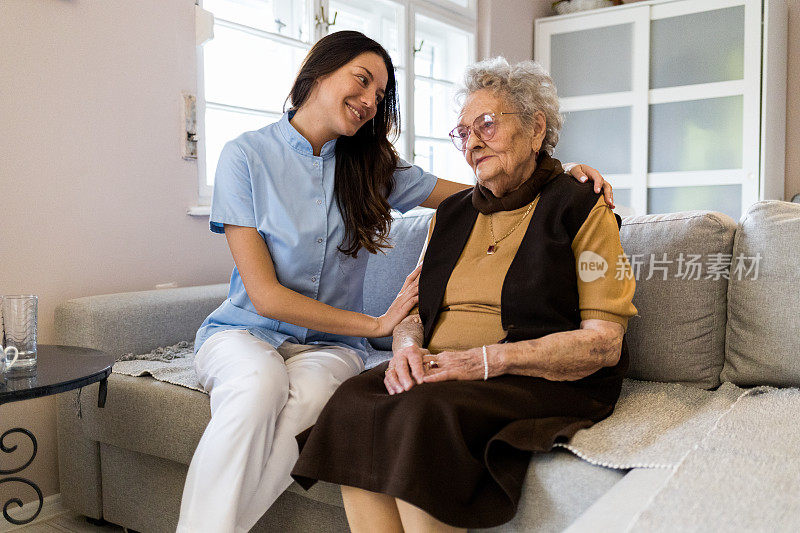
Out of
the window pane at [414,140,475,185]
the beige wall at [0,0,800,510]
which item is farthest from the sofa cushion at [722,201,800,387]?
the window pane at [414,140,475,185]

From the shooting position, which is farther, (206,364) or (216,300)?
(216,300)

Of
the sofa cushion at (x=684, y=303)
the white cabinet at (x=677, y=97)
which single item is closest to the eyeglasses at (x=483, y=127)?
the sofa cushion at (x=684, y=303)

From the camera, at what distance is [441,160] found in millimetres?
4188

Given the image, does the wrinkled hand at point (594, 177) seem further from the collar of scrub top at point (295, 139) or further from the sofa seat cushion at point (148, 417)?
the sofa seat cushion at point (148, 417)

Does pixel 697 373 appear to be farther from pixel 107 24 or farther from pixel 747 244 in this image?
pixel 107 24

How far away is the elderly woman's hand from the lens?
1.32 meters

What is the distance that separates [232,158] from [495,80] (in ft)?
2.16

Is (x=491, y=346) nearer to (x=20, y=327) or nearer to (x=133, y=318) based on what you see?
(x=20, y=327)

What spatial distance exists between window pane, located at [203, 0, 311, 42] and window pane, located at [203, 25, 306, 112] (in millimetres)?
63

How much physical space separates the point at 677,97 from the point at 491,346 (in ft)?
11.1

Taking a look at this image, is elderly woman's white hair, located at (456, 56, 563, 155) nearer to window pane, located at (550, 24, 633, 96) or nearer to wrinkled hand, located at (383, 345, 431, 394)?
wrinkled hand, located at (383, 345, 431, 394)

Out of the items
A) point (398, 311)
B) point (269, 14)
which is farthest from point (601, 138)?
point (398, 311)

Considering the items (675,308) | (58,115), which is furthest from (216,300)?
(675,308)

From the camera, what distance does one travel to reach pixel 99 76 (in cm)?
225
